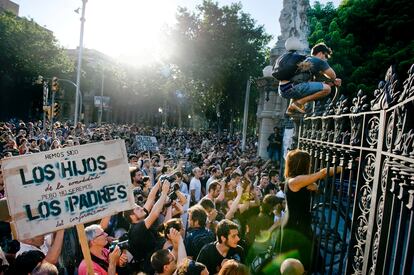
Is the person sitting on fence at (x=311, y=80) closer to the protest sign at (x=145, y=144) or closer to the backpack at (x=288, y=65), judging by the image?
the backpack at (x=288, y=65)

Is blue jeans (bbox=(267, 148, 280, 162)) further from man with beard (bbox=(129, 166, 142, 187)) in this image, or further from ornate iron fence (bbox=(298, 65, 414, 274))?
ornate iron fence (bbox=(298, 65, 414, 274))

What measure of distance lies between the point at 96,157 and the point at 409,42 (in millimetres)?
17614

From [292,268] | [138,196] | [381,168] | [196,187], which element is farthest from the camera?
[196,187]

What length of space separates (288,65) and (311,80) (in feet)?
1.67

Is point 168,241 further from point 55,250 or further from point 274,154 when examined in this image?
point 274,154

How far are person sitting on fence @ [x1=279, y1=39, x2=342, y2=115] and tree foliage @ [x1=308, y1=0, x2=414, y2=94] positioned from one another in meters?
12.5

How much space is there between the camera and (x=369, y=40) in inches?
757

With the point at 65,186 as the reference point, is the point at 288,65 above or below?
above

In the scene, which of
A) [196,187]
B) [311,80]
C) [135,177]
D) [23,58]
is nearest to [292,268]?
[311,80]

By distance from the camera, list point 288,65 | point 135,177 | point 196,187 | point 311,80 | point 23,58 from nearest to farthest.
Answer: point 288,65
point 311,80
point 135,177
point 196,187
point 23,58

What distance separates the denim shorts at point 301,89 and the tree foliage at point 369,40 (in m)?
12.6

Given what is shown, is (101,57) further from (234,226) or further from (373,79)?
(234,226)

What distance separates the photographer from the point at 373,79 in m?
17.7

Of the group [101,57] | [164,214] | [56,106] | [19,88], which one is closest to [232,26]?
[56,106]
